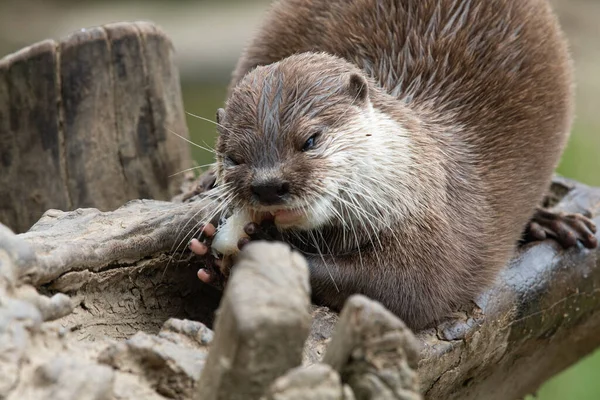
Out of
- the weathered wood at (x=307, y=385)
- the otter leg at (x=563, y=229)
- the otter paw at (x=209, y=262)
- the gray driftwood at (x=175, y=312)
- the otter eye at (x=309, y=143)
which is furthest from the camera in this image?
the otter leg at (x=563, y=229)

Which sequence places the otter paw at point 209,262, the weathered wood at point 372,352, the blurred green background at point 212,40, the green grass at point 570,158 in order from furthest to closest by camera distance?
the blurred green background at point 212,40 → the green grass at point 570,158 → the otter paw at point 209,262 → the weathered wood at point 372,352

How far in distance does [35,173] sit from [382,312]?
2235mm

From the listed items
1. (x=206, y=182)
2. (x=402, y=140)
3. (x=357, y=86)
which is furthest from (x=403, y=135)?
(x=206, y=182)

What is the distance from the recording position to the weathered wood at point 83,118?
10.7ft

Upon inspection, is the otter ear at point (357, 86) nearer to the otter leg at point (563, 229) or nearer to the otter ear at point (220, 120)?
the otter ear at point (220, 120)

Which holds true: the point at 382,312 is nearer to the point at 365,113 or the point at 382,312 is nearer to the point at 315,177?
the point at 315,177

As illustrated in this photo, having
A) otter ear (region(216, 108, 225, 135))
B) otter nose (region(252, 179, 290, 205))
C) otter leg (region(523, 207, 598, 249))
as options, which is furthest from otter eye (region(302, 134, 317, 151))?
otter leg (region(523, 207, 598, 249))

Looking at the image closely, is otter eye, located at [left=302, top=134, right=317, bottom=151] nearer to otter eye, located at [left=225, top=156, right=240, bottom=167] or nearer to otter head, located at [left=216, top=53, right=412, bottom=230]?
otter head, located at [left=216, top=53, right=412, bottom=230]

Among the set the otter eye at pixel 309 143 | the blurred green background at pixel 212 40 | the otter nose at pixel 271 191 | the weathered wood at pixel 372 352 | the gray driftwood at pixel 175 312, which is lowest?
the blurred green background at pixel 212 40

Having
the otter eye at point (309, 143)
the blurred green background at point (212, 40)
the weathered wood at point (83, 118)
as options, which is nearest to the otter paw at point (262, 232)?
the otter eye at point (309, 143)

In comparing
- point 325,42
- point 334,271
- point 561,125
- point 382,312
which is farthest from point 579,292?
point 382,312

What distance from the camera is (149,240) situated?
7.82 feet

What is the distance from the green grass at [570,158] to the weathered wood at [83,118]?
0.47m

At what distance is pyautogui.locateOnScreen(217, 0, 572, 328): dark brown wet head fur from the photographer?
7.55 feet
